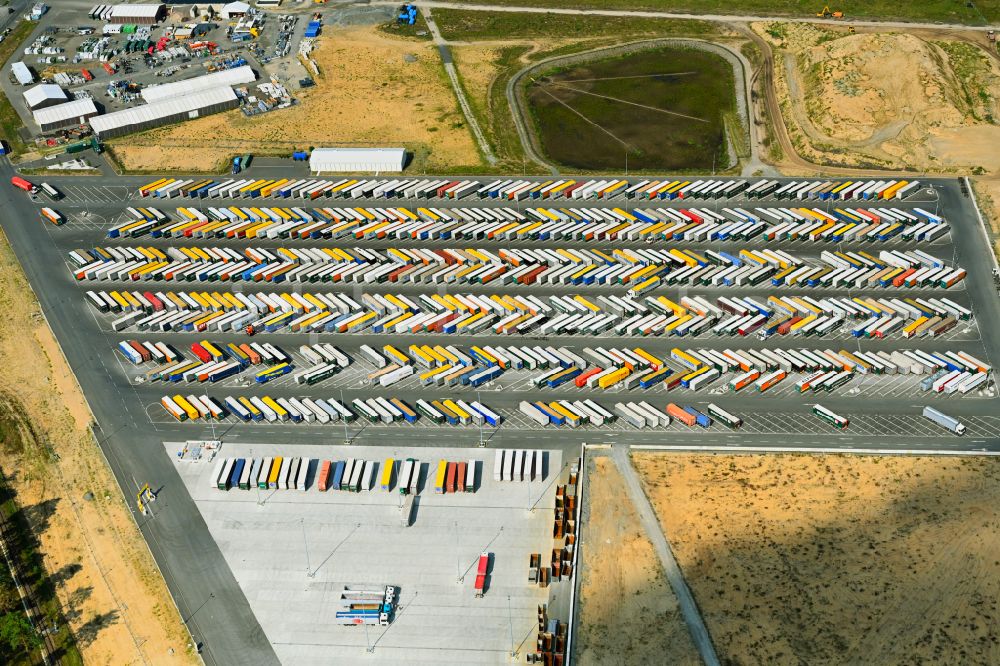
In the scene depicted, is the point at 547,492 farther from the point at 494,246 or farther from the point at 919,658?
the point at 494,246

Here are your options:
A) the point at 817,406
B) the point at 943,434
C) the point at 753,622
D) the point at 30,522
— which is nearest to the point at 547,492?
the point at 753,622

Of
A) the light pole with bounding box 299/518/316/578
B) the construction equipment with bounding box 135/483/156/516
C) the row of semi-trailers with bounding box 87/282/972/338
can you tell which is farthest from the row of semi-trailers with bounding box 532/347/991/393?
the construction equipment with bounding box 135/483/156/516

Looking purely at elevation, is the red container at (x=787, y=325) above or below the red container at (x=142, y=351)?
below

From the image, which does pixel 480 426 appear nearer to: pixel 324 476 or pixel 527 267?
pixel 324 476

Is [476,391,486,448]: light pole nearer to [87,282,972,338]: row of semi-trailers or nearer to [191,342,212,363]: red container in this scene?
[87,282,972,338]: row of semi-trailers

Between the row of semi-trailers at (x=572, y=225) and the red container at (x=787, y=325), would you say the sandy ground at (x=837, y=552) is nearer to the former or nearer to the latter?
the red container at (x=787, y=325)

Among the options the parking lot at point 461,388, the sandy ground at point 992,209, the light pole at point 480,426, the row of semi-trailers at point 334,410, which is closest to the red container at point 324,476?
the parking lot at point 461,388
